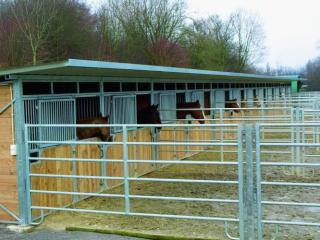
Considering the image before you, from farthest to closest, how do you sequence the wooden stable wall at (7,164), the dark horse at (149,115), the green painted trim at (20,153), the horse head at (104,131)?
1. the dark horse at (149,115)
2. the horse head at (104,131)
3. the wooden stable wall at (7,164)
4. the green painted trim at (20,153)

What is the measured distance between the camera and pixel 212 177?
8891 millimetres

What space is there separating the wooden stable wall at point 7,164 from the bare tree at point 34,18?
11171 mm

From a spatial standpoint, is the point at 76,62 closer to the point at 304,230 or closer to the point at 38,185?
the point at 38,185

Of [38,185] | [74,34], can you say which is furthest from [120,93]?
[74,34]

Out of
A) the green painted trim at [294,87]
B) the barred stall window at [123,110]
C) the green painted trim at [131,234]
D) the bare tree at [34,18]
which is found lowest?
the green painted trim at [131,234]

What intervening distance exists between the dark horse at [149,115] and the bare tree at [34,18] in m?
8.57

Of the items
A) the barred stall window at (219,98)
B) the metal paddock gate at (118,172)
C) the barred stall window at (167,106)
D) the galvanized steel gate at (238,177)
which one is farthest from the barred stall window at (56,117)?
the barred stall window at (219,98)

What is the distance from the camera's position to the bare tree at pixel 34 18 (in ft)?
56.0

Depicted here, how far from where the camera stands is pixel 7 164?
5918mm

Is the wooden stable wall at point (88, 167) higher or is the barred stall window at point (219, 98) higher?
the barred stall window at point (219, 98)

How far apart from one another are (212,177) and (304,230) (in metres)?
3.63

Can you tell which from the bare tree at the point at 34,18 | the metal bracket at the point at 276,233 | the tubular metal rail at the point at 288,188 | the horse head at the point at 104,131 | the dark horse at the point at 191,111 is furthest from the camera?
the bare tree at the point at 34,18

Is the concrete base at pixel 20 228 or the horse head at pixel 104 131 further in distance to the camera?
the horse head at pixel 104 131

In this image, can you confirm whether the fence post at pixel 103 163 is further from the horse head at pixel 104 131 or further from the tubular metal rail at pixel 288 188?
the tubular metal rail at pixel 288 188
